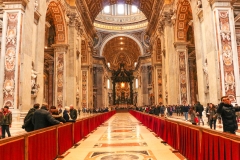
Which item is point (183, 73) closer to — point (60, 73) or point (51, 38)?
point (60, 73)

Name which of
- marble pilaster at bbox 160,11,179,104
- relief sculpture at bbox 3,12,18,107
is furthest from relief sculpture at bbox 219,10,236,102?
relief sculpture at bbox 3,12,18,107

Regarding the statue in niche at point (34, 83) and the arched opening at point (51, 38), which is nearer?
the statue in niche at point (34, 83)

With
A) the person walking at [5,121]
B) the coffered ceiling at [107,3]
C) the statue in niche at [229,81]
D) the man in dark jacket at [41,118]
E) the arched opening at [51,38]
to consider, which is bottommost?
the person walking at [5,121]

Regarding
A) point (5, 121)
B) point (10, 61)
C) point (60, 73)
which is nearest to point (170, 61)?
point (60, 73)

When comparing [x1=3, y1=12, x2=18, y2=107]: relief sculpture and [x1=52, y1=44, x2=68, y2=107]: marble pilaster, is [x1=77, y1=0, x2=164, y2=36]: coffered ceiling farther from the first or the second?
[x1=3, y1=12, x2=18, y2=107]: relief sculpture

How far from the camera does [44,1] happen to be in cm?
1109

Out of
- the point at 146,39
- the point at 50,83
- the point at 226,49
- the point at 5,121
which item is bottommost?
the point at 5,121

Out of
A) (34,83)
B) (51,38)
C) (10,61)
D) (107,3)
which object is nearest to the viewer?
(10,61)

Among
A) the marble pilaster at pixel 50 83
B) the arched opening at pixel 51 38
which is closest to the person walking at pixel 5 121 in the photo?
the arched opening at pixel 51 38

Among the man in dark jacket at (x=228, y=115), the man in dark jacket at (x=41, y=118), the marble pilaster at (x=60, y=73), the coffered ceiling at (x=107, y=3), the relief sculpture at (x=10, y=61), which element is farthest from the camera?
the coffered ceiling at (x=107, y=3)

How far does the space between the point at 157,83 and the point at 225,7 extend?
14925 mm

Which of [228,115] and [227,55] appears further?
[227,55]

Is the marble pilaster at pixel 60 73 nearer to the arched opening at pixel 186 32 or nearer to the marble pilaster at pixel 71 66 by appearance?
the marble pilaster at pixel 71 66

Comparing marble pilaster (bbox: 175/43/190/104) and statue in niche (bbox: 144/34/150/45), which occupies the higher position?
statue in niche (bbox: 144/34/150/45)
